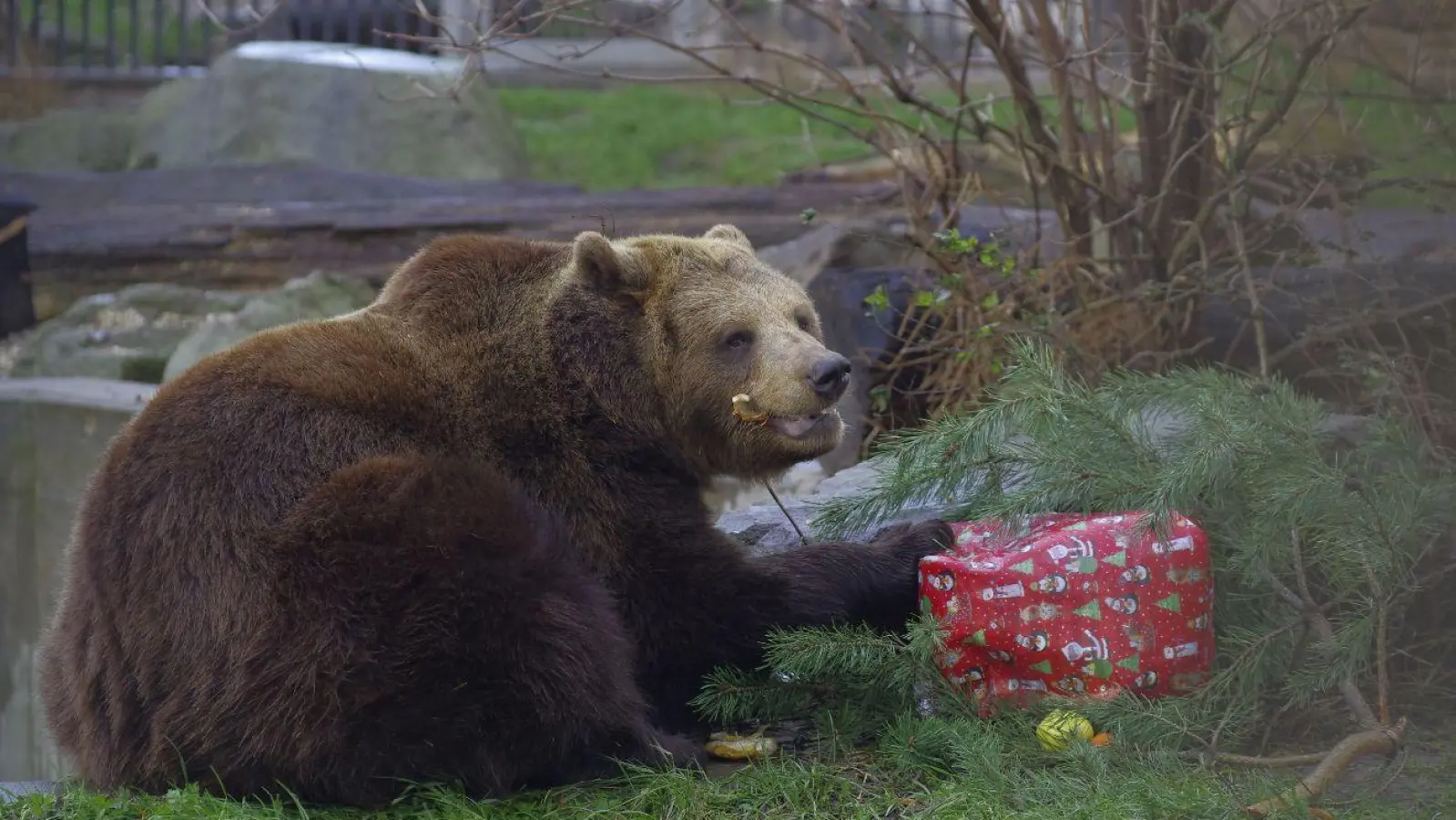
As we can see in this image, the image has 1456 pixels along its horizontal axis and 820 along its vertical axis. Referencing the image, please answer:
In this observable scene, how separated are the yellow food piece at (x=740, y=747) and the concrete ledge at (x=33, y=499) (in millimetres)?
5092

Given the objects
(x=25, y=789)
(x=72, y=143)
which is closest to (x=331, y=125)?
(x=72, y=143)

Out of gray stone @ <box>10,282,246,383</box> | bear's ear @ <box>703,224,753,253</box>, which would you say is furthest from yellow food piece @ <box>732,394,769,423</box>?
gray stone @ <box>10,282,246,383</box>

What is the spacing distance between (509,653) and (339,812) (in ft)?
1.96

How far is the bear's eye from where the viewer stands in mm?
4801

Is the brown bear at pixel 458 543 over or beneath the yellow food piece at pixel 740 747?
over

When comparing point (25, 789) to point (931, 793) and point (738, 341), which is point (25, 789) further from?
point (931, 793)

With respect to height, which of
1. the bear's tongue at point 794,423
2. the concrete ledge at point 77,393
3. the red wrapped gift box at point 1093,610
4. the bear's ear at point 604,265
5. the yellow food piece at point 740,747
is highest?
the bear's ear at point 604,265

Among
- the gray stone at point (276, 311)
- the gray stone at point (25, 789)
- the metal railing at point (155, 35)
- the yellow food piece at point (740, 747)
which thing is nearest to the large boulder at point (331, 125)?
the metal railing at point (155, 35)

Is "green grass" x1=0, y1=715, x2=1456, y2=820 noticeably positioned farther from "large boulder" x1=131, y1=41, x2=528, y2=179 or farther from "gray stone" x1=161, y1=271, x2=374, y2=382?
"large boulder" x1=131, y1=41, x2=528, y2=179

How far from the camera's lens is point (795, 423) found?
4.75 meters

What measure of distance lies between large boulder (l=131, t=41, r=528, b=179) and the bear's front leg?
34.3 feet

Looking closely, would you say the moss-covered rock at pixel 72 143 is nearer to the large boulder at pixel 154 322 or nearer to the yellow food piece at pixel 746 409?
the large boulder at pixel 154 322

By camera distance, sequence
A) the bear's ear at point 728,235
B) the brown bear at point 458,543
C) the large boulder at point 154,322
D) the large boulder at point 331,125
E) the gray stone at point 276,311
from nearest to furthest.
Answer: the brown bear at point 458,543 < the bear's ear at point 728,235 < the gray stone at point 276,311 < the large boulder at point 154,322 < the large boulder at point 331,125

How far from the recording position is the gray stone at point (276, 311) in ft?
32.1
